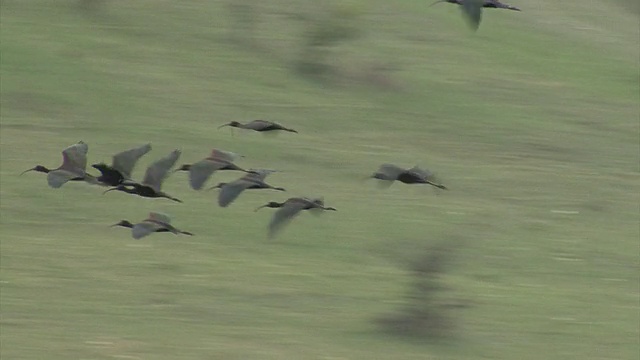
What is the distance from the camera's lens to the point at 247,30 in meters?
9.03

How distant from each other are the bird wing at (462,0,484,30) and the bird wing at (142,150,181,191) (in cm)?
50

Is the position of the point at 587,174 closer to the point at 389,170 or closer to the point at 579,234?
the point at 579,234

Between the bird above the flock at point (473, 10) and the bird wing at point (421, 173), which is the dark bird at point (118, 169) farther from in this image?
the bird above the flock at point (473, 10)

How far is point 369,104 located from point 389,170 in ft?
20.0

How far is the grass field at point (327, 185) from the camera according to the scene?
5.04 m

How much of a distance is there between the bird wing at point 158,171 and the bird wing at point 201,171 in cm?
3

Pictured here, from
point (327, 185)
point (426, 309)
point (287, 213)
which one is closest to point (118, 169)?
point (287, 213)

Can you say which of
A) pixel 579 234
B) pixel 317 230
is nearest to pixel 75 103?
pixel 317 230

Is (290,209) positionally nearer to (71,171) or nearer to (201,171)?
(201,171)

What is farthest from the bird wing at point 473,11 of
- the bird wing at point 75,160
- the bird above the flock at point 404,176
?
the bird wing at point 75,160

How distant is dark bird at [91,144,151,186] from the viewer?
1964 mm

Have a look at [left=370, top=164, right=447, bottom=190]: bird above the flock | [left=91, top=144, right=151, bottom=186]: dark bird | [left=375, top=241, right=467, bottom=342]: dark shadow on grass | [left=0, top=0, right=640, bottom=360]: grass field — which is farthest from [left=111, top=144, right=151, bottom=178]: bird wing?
[left=375, top=241, right=467, bottom=342]: dark shadow on grass

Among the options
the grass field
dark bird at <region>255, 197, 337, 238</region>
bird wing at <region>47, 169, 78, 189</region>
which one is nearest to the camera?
bird wing at <region>47, 169, 78, 189</region>

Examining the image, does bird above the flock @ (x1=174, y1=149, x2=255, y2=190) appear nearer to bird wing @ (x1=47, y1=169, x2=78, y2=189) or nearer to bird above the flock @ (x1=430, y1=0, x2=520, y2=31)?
bird wing @ (x1=47, y1=169, x2=78, y2=189)
